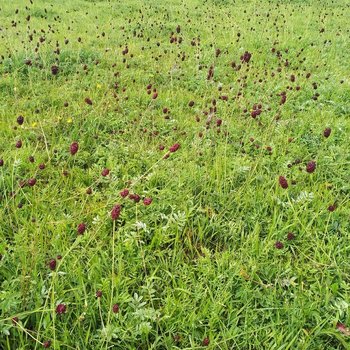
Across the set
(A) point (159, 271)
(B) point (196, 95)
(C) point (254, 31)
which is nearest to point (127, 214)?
(A) point (159, 271)

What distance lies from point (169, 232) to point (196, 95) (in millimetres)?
2640

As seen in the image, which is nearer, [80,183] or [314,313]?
[314,313]

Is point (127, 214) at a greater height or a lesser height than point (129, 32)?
lesser

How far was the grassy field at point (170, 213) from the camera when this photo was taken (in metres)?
1.77

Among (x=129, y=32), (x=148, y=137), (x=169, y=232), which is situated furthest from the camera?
(x=129, y=32)

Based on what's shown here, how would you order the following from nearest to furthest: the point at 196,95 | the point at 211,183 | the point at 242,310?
the point at 242,310
the point at 211,183
the point at 196,95

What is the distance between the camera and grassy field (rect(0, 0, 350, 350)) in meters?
1.77

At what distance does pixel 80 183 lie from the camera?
9.13ft

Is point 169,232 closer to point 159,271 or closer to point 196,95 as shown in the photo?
point 159,271

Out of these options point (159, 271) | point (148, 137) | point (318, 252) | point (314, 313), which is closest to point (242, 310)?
point (314, 313)

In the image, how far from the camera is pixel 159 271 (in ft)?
6.91

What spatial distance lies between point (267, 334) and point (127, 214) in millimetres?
1132

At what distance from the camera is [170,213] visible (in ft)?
8.18

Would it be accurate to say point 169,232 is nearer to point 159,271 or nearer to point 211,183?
point 159,271
